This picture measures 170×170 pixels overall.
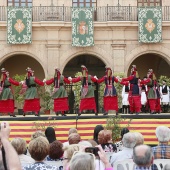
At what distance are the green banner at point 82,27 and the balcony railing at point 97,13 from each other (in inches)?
22.6

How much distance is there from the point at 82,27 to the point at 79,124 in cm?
1144

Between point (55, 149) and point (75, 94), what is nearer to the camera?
point (55, 149)

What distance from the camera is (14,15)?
26.4 metres

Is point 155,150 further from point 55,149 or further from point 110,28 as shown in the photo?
point 110,28

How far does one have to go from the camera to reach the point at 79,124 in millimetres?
15805

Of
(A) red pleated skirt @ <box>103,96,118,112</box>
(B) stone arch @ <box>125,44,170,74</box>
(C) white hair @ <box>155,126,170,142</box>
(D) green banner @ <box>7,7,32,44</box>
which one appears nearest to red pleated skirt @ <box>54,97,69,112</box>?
(A) red pleated skirt @ <box>103,96,118,112</box>

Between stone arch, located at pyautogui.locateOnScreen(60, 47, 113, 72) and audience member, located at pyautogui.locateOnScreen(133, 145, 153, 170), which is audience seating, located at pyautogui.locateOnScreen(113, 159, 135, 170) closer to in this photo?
audience member, located at pyautogui.locateOnScreen(133, 145, 153, 170)

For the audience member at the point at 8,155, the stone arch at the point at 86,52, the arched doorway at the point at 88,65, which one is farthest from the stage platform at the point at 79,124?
the arched doorway at the point at 88,65

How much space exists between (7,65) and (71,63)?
3882mm

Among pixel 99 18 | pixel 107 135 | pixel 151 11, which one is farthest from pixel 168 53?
pixel 107 135

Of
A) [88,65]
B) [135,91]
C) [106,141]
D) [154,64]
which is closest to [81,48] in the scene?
[88,65]

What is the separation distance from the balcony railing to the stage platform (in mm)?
11348

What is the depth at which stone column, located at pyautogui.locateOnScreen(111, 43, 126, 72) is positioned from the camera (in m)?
26.7

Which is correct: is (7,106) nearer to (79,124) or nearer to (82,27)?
(79,124)
